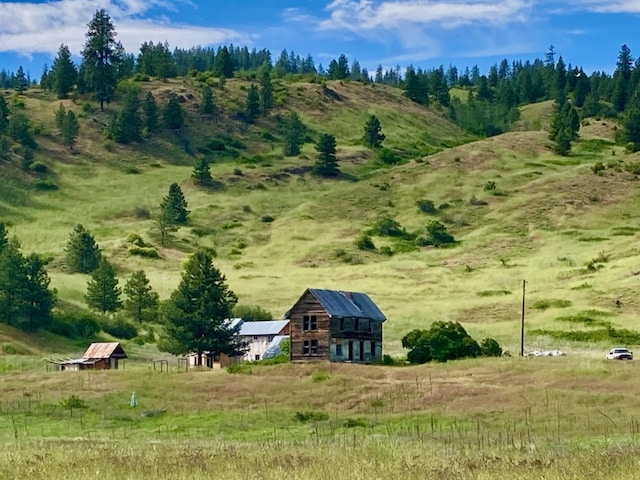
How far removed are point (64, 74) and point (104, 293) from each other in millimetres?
103720

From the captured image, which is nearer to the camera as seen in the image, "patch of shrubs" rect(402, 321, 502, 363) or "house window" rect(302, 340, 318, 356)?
"patch of shrubs" rect(402, 321, 502, 363)

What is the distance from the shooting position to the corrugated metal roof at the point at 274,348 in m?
83.2

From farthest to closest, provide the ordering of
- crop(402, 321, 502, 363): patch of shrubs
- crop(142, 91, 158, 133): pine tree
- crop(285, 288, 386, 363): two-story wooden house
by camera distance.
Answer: crop(142, 91, 158, 133): pine tree → crop(285, 288, 386, 363): two-story wooden house → crop(402, 321, 502, 363): patch of shrubs

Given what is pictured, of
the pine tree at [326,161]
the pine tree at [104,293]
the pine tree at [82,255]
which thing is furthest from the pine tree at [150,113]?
the pine tree at [104,293]

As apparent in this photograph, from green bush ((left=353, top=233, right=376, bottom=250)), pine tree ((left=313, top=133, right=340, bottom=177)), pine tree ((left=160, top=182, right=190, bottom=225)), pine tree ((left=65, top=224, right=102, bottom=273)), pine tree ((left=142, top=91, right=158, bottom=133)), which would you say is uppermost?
pine tree ((left=142, top=91, right=158, bottom=133))

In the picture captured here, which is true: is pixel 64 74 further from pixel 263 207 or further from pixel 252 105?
pixel 263 207

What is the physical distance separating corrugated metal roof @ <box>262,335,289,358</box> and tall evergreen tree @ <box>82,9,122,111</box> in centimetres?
11118

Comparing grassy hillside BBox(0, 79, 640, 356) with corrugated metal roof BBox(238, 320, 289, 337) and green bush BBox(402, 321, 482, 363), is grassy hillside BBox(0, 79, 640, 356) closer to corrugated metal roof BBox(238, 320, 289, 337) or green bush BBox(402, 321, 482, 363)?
corrugated metal roof BBox(238, 320, 289, 337)

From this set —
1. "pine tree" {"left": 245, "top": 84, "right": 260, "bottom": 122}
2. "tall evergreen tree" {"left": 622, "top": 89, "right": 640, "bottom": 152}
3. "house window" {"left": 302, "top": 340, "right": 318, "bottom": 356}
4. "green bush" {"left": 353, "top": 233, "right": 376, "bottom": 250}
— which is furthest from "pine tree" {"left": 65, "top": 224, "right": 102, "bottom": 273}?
"tall evergreen tree" {"left": 622, "top": 89, "right": 640, "bottom": 152}

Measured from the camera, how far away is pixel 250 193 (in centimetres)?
15838

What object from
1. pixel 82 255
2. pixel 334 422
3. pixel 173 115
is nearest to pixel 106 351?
pixel 334 422

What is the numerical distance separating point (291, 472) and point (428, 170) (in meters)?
150

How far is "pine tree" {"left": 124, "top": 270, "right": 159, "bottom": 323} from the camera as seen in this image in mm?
99125

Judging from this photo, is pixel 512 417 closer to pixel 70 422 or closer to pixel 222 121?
pixel 70 422
